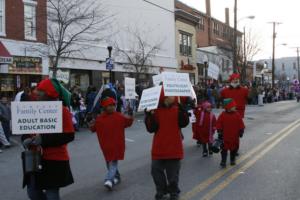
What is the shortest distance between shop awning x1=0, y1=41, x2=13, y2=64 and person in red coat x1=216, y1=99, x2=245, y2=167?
49.4 feet

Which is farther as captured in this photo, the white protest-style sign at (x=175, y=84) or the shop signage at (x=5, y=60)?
the shop signage at (x=5, y=60)

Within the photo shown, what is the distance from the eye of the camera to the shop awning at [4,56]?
22.6m

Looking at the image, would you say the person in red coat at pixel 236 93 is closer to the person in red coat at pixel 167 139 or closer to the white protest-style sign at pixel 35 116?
the person in red coat at pixel 167 139

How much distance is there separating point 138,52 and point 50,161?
1246 inches

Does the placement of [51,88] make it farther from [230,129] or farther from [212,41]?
[212,41]

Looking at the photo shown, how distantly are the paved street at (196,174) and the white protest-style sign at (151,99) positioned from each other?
57.7 inches

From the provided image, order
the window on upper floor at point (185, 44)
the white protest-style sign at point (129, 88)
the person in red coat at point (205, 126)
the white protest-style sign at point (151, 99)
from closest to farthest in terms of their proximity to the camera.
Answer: the white protest-style sign at point (151, 99) < the person in red coat at point (205, 126) < the white protest-style sign at point (129, 88) < the window on upper floor at point (185, 44)

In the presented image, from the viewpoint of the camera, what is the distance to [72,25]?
28609 mm

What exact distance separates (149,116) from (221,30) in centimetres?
6366

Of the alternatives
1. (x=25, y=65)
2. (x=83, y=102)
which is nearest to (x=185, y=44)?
(x=25, y=65)

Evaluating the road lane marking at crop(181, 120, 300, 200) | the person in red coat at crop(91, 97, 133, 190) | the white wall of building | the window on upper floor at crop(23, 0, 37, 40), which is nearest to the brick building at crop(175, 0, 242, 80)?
the white wall of building

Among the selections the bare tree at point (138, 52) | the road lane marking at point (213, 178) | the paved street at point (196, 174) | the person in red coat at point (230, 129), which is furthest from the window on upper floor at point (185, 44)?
the person in red coat at point (230, 129)

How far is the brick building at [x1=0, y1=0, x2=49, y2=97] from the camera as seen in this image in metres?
23.6

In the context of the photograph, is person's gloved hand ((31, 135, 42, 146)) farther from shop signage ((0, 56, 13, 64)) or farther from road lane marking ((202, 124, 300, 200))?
shop signage ((0, 56, 13, 64))
